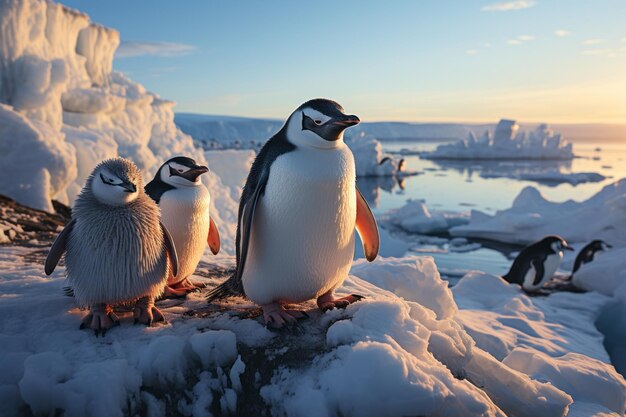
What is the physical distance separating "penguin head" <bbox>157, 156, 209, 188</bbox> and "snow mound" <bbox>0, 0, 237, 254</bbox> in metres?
3.68

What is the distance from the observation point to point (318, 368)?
1.68 metres

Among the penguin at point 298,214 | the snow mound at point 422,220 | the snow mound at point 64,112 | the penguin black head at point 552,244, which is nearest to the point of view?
the penguin at point 298,214

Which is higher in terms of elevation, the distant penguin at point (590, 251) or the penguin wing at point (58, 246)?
the penguin wing at point (58, 246)

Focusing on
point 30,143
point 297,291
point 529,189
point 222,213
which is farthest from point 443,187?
point 297,291

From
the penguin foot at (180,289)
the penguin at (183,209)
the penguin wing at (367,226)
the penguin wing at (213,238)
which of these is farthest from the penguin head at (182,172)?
the penguin wing at (367,226)

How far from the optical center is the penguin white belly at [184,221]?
249 cm

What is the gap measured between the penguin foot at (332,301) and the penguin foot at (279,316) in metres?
0.13

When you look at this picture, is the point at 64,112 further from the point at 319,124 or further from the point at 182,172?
the point at 319,124

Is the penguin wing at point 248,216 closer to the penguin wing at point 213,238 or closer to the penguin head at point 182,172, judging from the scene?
the penguin head at point 182,172

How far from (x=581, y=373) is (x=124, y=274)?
2.64 metres

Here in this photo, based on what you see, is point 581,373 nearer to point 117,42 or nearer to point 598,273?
point 598,273

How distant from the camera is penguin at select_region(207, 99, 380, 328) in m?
1.94

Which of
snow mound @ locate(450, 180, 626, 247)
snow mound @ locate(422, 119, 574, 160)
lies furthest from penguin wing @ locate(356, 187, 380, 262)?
snow mound @ locate(422, 119, 574, 160)

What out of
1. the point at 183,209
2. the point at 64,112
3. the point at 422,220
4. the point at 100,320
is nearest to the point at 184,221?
the point at 183,209
